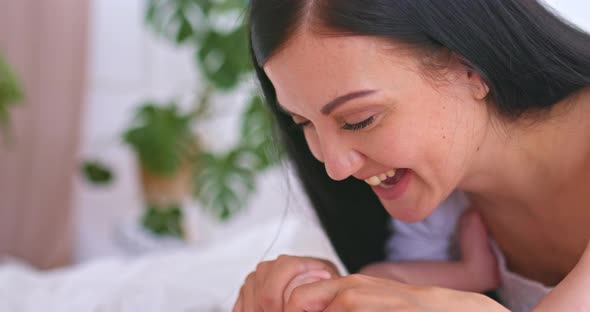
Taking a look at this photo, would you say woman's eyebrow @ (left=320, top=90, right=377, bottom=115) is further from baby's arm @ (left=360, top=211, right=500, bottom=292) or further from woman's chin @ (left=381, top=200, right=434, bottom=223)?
baby's arm @ (left=360, top=211, right=500, bottom=292)

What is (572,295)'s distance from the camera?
735mm

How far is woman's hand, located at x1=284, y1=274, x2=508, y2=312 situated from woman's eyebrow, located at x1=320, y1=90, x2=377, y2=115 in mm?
193

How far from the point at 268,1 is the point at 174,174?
5.70 feet

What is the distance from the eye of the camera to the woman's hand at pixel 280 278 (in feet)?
2.77

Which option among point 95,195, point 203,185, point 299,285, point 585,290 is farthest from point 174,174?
point 585,290

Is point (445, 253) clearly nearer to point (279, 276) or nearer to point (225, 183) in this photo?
point (279, 276)

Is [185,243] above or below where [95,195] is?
above

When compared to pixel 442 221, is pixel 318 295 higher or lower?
higher

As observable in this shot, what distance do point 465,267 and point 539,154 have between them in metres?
0.26

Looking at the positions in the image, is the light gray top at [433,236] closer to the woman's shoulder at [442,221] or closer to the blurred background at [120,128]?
the woman's shoulder at [442,221]

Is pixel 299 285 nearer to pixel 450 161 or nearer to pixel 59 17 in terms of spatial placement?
pixel 450 161

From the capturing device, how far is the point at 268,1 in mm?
837

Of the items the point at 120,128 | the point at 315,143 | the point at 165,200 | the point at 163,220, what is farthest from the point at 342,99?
the point at 120,128

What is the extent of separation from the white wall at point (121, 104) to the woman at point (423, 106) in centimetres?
206
